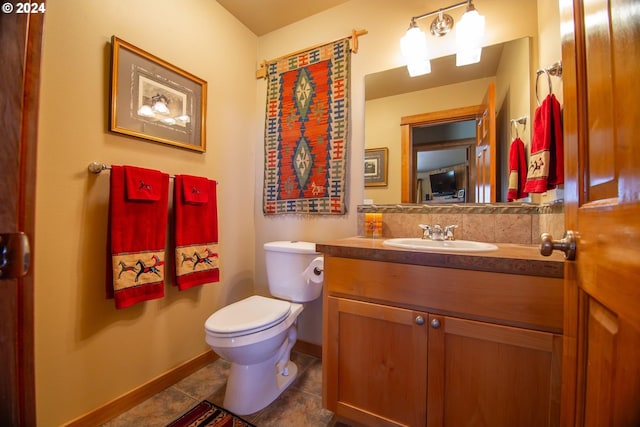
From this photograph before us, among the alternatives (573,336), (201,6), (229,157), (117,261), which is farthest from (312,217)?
(201,6)

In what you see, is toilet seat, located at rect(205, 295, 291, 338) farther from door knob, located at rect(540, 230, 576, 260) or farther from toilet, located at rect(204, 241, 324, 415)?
door knob, located at rect(540, 230, 576, 260)

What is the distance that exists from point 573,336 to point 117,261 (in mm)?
1589

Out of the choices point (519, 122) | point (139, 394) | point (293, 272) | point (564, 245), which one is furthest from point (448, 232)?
point (139, 394)

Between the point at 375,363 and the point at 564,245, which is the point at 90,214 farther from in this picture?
the point at 564,245

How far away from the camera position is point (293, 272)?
157 cm

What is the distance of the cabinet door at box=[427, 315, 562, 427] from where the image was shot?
0.80 m

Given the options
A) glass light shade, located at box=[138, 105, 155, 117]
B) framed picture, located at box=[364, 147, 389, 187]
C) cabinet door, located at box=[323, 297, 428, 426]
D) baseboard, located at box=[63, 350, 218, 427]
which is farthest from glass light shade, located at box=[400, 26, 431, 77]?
baseboard, located at box=[63, 350, 218, 427]

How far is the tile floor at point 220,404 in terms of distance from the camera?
1.21 meters

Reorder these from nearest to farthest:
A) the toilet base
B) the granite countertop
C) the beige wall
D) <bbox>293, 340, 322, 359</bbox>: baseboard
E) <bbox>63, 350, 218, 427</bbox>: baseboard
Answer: the granite countertop → the beige wall → <bbox>63, 350, 218, 427</bbox>: baseboard → the toilet base → <bbox>293, 340, 322, 359</bbox>: baseboard

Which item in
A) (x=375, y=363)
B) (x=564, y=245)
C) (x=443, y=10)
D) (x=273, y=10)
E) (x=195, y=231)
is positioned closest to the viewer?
(x=564, y=245)

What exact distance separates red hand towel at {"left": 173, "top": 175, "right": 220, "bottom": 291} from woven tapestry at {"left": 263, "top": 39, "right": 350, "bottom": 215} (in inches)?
18.1

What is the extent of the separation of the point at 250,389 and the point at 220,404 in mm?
200

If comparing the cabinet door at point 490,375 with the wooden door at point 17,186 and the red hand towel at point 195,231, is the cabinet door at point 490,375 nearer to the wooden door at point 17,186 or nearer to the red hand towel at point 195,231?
the wooden door at point 17,186

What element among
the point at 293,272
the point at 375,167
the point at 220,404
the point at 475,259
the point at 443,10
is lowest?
the point at 220,404
